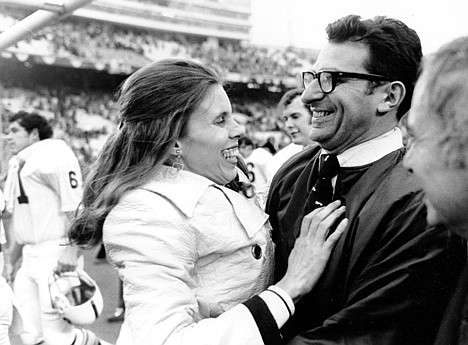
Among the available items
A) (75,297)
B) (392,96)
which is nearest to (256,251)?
(392,96)

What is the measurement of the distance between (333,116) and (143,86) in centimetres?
54

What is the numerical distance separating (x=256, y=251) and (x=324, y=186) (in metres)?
0.27

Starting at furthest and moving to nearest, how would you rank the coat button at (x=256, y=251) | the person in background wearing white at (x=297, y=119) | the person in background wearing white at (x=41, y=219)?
Result: the person in background wearing white at (x=297, y=119)
the person in background wearing white at (x=41, y=219)
the coat button at (x=256, y=251)

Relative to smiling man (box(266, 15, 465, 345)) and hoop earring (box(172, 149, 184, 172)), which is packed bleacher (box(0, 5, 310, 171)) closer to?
hoop earring (box(172, 149, 184, 172))

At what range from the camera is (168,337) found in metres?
1.55

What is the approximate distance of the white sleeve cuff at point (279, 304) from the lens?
A: 1617mm

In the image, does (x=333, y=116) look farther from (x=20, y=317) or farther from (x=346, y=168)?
(x=20, y=317)

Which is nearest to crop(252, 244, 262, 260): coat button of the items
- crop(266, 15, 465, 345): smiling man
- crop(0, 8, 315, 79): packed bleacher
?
crop(266, 15, 465, 345): smiling man

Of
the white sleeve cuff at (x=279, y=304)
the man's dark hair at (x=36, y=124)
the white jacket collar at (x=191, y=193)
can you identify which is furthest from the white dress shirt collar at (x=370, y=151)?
the man's dark hair at (x=36, y=124)

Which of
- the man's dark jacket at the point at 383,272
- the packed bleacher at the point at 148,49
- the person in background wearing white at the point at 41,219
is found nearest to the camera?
the man's dark jacket at the point at 383,272

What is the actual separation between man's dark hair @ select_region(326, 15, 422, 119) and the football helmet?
10.8 feet

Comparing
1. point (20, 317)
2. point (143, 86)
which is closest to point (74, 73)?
point (20, 317)

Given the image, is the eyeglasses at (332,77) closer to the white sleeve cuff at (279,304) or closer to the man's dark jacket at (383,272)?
the man's dark jacket at (383,272)

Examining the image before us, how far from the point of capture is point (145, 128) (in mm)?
1831
